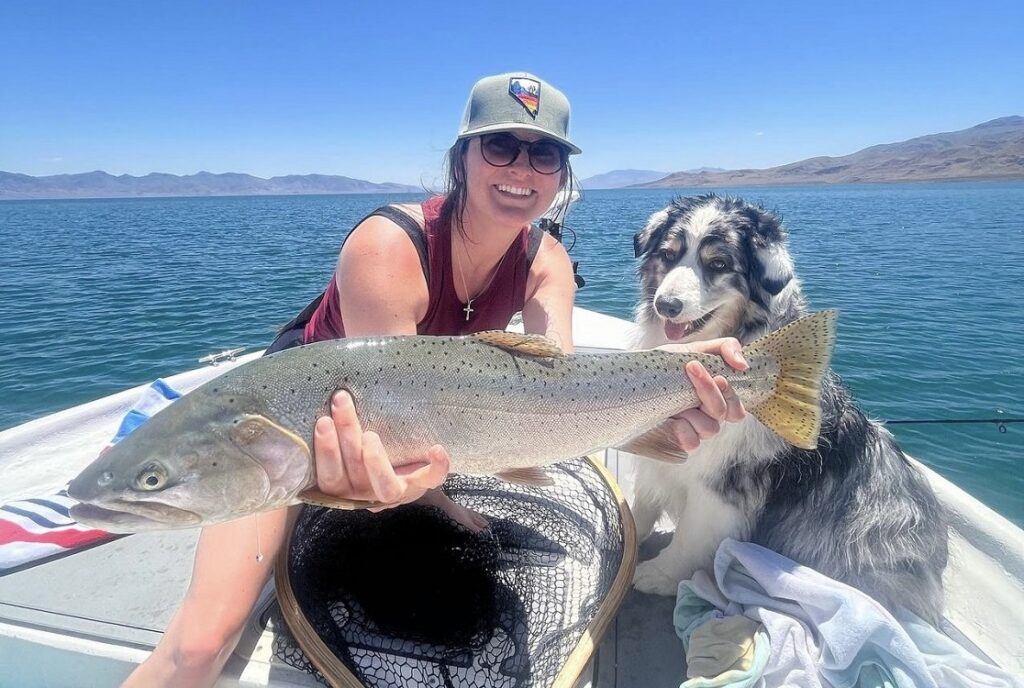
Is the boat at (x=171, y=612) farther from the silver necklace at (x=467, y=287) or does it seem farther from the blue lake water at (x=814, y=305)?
the blue lake water at (x=814, y=305)

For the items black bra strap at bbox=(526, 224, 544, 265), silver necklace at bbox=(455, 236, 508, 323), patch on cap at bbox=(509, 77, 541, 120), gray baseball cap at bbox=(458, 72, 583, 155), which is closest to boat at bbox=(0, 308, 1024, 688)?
silver necklace at bbox=(455, 236, 508, 323)

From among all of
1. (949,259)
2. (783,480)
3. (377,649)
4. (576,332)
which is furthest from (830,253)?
(377,649)

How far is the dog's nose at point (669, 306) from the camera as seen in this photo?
334 centimetres

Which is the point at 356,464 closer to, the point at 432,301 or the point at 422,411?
the point at 422,411

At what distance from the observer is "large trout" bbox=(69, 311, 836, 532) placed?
6.72 ft

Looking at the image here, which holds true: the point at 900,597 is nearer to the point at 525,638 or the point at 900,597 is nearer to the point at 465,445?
the point at 525,638

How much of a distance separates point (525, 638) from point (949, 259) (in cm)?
3260

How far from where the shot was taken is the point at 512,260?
3934 millimetres

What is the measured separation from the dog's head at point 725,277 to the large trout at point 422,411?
554mm

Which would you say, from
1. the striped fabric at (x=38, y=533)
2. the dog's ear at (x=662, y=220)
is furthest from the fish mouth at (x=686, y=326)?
the striped fabric at (x=38, y=533)

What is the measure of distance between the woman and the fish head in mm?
173

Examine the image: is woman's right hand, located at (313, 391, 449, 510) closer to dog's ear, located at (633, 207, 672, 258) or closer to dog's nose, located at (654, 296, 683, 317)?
dog's nose, located at (654, 296, 683, 317)

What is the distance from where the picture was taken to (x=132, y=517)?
198cm

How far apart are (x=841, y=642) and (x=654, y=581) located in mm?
1199
